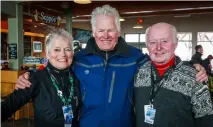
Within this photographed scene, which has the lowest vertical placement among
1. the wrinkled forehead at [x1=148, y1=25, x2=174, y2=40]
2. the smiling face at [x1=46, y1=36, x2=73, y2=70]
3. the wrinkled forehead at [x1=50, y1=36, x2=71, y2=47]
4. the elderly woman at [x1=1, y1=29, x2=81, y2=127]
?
the elderly woman at [x1=1, y1=29, x2=81, y2=127]

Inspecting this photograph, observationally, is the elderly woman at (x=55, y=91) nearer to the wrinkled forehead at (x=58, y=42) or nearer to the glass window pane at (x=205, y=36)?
the wrinkled forehead at (x=58, y=42)

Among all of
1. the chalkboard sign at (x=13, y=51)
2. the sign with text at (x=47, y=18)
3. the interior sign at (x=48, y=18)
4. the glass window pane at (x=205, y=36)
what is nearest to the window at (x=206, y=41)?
the glass window pane at (x=205, y=36)

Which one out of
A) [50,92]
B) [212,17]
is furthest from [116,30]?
[212,17]

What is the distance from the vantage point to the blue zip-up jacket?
173 cm

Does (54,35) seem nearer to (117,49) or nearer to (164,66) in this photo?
(117,49)

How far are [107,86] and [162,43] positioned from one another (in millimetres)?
506

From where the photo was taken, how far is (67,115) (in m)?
1.68

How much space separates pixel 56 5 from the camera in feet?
23.2

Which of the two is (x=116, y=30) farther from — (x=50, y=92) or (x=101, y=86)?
(x=50, y=92)

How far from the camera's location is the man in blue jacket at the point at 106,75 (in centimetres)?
173

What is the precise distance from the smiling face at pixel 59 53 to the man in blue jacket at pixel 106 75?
0.15 meters

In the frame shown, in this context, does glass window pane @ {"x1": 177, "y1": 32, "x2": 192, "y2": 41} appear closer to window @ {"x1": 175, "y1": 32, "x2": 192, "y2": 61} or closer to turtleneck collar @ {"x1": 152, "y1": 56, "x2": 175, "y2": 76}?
window @ {"x1": 175, "y1": 32, "x2": 192, "y2": 61}

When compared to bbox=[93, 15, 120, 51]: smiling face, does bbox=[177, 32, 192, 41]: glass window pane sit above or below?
above

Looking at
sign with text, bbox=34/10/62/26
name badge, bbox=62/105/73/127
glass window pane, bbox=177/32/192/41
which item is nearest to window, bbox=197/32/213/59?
glass window pane, bbox=177/32/192/41
